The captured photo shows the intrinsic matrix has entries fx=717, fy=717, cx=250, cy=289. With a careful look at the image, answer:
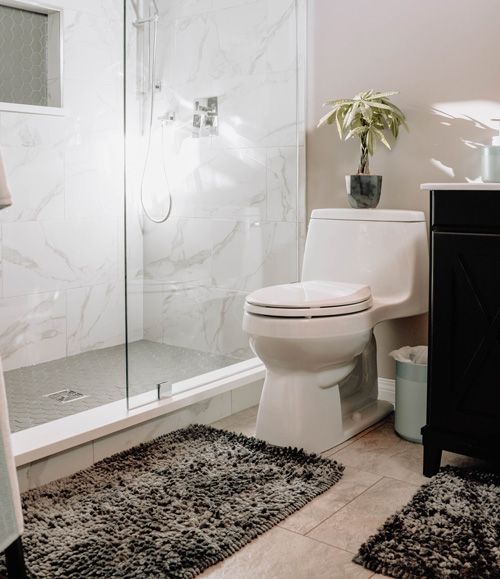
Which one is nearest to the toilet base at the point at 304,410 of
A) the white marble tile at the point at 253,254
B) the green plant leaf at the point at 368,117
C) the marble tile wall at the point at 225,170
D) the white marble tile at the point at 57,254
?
the marble tile wall at the point at 225,170

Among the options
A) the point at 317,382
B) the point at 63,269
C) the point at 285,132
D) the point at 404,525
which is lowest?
the point at 404,525

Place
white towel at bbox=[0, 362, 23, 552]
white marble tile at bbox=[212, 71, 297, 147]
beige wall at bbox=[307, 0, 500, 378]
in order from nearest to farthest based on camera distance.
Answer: white towel at bbox=[0, 362, 23, 552], beige wall at bbox=[307, 0, 500, 378], white marble tile at bbox=[212, 71, 297, 147]

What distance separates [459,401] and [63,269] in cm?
201

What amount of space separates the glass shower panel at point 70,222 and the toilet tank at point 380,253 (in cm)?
101

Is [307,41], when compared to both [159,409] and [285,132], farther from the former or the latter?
[159,409]

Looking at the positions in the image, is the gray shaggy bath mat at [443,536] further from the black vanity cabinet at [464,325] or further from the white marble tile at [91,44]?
the white marble tile at [91,44]

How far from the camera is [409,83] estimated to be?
2.80 m

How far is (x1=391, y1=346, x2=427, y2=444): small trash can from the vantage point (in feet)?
8.16

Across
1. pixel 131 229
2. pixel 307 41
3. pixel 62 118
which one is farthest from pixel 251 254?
pixel 62 118

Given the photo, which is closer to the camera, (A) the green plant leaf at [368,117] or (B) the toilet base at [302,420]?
(B) the toilet base at [302,420]

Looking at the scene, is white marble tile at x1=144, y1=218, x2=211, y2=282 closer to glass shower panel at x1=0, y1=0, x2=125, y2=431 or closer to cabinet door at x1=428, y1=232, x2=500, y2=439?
glass shower panel at x1=0, y1=0, x2=125, y2=431

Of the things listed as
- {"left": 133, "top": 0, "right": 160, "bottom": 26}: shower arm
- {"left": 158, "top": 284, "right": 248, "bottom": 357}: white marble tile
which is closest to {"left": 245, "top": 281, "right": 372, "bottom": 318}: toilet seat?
{"left": 158, "top": 284, "right": 248, "bottom": 357}: white marble tile

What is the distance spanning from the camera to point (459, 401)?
2139mm

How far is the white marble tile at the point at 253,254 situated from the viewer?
2.76m
